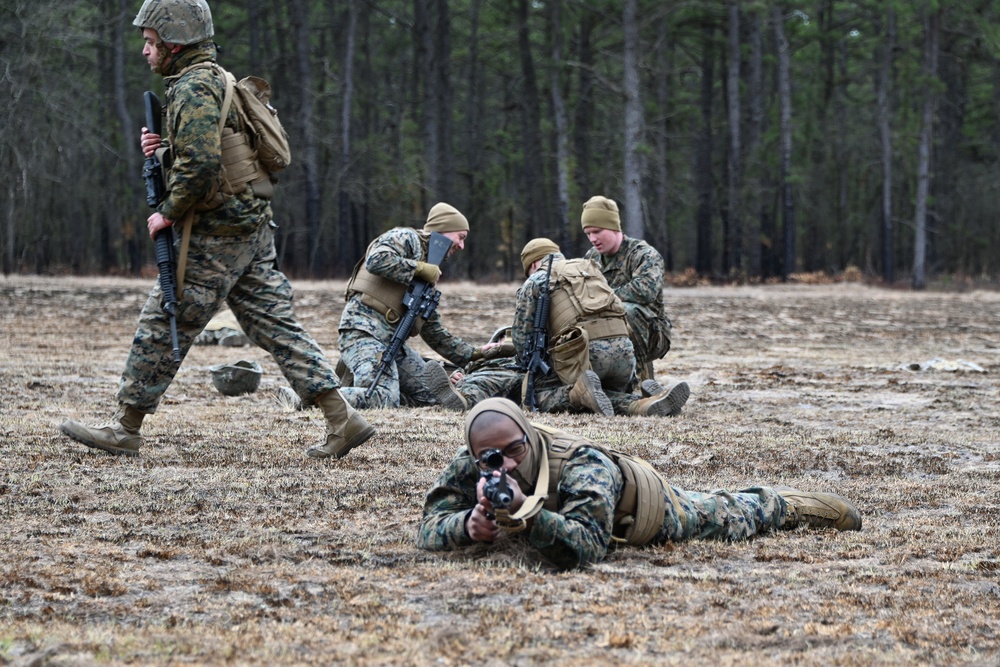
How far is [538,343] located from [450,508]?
172 inches

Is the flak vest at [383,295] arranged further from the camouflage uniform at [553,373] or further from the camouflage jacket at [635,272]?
the camouflage jacket at [635,272]

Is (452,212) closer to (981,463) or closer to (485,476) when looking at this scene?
(981,463)

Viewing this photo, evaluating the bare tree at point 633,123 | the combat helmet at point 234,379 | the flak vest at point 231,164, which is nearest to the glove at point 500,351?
the combat helmet at point 234,379

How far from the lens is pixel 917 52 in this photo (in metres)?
33.5

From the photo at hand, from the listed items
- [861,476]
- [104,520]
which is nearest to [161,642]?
[104,520]

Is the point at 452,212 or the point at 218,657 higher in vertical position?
the point at 452,212

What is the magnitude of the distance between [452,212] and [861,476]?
4088 mm

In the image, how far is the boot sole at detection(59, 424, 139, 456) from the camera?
6488 millimetres

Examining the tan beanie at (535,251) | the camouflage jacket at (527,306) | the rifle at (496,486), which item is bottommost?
Result: the rifle at (496,486)

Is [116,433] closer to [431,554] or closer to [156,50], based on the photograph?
[156,50]

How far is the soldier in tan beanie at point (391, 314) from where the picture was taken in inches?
360

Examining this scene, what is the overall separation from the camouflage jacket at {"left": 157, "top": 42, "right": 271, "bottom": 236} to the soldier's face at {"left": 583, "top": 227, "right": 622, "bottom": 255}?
392 cm

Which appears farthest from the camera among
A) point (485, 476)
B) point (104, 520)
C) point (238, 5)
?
point (238, 5)

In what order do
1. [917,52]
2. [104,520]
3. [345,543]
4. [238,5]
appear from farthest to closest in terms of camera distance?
[238,5]
[917,52]
[104,520]
[345,543]
